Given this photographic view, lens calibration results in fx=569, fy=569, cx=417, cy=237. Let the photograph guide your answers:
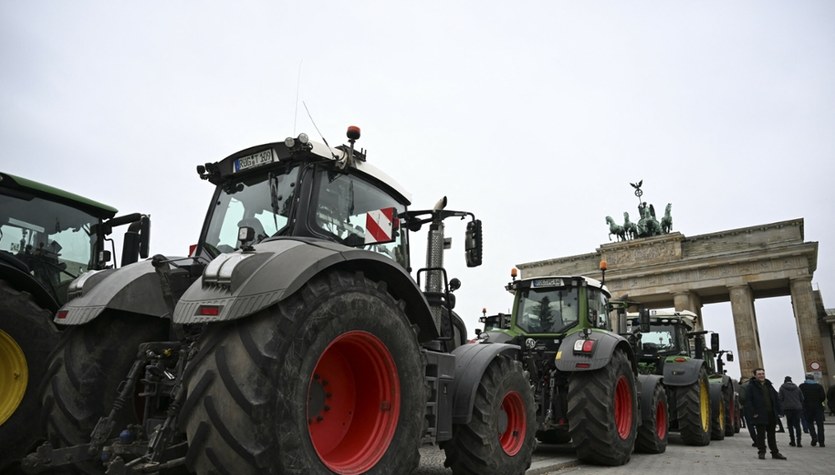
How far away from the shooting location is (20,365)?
4969 millimetres

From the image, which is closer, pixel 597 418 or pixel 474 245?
pixel 474 245

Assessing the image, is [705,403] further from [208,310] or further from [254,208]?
[208,310]

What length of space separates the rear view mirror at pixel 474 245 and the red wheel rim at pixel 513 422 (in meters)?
1.34

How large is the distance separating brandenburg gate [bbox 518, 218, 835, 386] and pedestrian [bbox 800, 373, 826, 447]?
87.8 ft

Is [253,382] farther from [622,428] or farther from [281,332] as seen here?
[622,428]

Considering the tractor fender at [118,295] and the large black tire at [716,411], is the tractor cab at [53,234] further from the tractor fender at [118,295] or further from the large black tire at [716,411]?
the large black tire at [716,411]

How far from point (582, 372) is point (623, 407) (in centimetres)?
113

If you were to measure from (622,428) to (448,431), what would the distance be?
478 cm

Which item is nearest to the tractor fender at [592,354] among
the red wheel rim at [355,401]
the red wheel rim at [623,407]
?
the red wheel rim at [623,407]

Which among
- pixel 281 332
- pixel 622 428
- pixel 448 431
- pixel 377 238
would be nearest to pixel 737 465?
pixel 622 428

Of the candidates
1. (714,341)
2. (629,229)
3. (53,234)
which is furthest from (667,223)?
(53,234)

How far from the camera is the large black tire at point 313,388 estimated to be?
8.31ft

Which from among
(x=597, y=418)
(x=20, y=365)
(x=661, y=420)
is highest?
(x=20, y=365)

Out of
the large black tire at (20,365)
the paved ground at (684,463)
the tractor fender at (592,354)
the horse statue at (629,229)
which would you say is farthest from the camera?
the horse statue at (629,229)
